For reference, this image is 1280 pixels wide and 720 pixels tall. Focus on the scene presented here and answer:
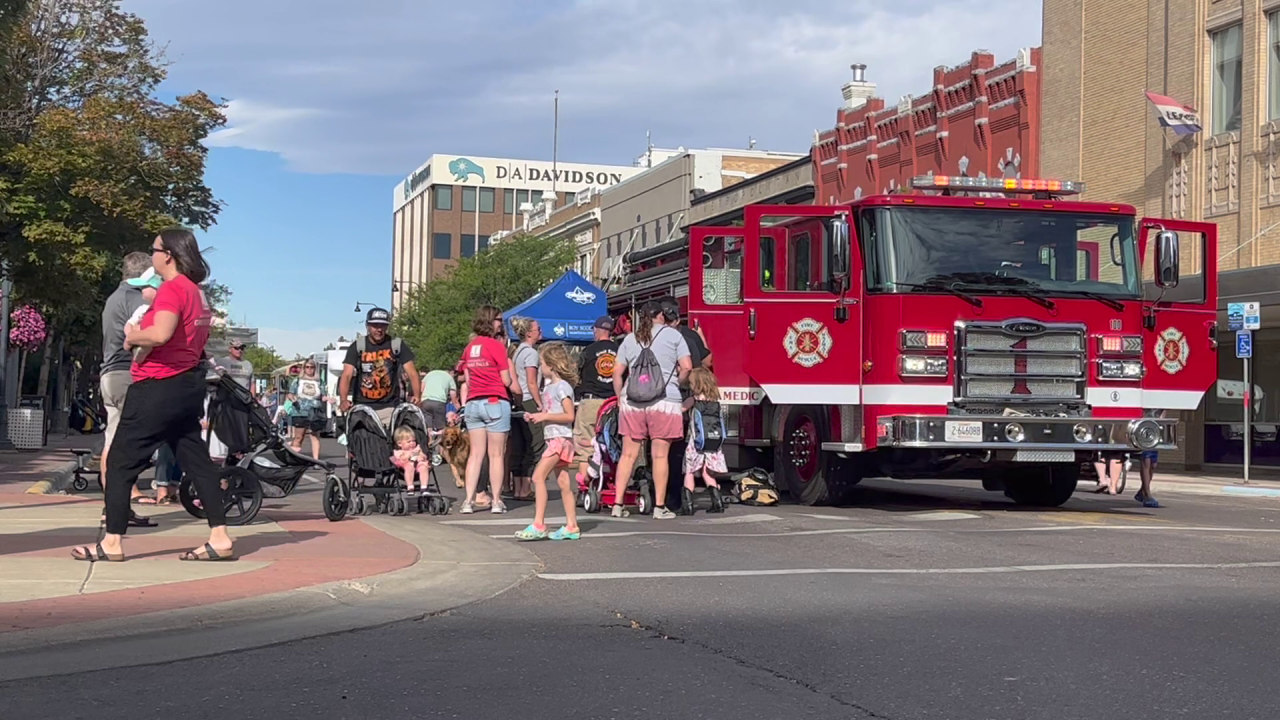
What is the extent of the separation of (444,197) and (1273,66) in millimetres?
92424

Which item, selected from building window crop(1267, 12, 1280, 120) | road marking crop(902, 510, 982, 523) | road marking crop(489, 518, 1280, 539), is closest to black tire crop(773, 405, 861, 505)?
road marking crop(902, 510, 982, 523)

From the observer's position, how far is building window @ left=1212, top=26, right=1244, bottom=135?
27.4 metres

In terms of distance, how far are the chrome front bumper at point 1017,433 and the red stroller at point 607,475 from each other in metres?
2.11

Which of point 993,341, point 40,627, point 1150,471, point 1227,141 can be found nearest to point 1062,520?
point 993,341

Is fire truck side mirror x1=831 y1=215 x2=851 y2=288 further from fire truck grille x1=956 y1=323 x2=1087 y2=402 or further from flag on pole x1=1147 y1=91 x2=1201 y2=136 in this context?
flag on pole x1=1147 y1=91 x2=1201 y2=136

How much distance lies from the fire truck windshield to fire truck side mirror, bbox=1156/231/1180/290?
0.72 ft

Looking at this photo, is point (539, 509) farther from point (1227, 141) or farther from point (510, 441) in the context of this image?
point (1227, 141)

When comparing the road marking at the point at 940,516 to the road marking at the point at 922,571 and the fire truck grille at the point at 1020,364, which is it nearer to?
the fire truck grille at the point at 1020,364

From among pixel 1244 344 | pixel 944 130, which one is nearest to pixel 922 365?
pixel 1244 344

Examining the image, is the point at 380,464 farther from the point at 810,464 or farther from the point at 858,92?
the point at 858,92

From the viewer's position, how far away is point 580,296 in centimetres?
2422

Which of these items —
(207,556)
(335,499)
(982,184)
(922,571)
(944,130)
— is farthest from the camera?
(944,130)

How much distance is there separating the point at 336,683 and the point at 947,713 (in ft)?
7.55

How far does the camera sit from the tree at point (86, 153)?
24.1 m
